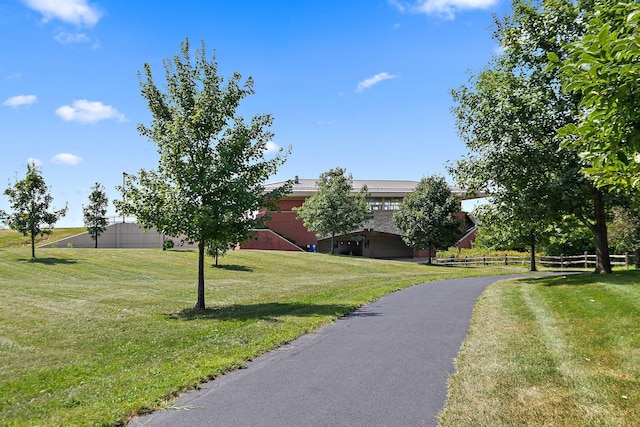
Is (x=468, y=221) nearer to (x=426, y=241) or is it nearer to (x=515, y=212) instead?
(x=426, y=241)

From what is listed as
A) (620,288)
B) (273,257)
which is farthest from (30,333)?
(273,257)

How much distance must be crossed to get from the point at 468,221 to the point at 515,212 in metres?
47.4

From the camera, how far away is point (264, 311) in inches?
543

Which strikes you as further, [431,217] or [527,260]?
[527,260]

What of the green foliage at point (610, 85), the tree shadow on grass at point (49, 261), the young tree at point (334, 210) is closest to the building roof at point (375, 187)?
the young tree at point (334, 210)

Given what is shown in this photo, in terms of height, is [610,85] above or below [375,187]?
below

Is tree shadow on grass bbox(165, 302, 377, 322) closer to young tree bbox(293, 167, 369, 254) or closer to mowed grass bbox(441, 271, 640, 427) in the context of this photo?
mowed grass bbox(441, 271, 640, 427)

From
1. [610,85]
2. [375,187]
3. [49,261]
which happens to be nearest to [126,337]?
[610,85]

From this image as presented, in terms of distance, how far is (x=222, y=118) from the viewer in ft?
48.0

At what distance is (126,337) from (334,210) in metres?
43.0

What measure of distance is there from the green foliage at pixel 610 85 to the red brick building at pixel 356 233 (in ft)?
165

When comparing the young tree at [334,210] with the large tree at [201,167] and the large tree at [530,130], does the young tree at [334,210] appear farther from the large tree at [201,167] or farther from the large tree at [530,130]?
the large tree at [201,167]

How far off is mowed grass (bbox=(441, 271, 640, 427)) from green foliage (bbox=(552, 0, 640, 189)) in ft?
8.63

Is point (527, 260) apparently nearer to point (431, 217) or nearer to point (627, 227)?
point (431, 217)
